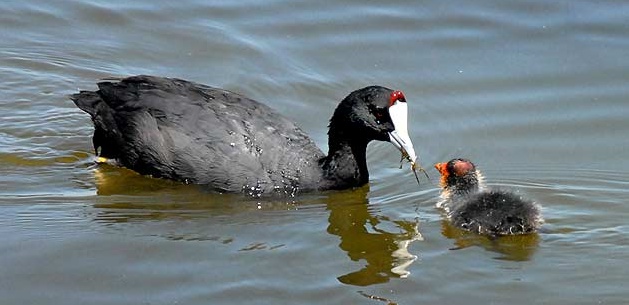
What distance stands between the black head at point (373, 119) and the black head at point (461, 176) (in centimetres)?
23

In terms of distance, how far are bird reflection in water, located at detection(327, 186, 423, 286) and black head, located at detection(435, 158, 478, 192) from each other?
34cm

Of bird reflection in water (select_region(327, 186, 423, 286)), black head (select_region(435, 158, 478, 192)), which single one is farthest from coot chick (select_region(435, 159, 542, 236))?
bird reflection in water (select_region(327, 186, 423, 286))

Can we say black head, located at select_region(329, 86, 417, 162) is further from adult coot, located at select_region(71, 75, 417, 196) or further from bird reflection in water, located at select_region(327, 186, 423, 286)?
bird reflection in water, located at select_region(327, 186, 423, 286)

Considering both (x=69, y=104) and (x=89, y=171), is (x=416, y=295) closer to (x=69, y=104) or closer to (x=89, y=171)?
(x=89, y=171)

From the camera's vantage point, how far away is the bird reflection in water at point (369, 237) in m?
A: 6.19

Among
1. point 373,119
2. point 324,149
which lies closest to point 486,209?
point 373,119

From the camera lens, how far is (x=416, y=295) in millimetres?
5852

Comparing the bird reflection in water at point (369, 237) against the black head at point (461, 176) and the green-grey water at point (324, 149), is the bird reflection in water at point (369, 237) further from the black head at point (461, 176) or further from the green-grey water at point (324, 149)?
the black head at point (461, 176)

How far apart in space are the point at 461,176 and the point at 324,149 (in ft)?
4.76

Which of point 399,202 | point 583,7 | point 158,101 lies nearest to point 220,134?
point 158,101

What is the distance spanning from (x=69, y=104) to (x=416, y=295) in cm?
381

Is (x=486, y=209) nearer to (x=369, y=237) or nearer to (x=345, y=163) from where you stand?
(x=369, y=237)

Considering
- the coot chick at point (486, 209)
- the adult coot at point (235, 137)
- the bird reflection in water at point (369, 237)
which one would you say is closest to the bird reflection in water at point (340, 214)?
the bird reflection in water at point (369, 237)

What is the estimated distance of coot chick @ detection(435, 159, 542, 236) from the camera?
6496 millimetres
